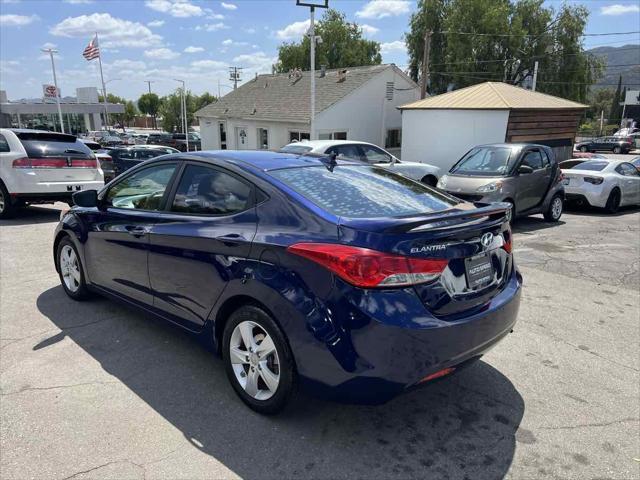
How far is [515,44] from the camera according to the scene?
3509cm

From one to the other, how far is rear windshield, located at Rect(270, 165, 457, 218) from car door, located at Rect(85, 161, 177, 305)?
3.82ft

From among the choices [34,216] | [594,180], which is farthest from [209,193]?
[594,180]

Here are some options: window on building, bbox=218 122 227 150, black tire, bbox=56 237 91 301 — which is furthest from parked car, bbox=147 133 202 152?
black tire, bbox=56 237 91 301

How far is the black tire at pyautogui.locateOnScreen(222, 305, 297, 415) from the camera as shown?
8.84 feet

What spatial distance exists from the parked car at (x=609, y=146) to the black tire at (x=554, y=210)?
37.2m

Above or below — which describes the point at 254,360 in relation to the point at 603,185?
above

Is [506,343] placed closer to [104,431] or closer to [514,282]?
[514,282]

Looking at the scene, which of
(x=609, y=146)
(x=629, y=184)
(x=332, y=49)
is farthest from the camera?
(x=332, y=49)

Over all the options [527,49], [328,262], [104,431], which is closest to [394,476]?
[328,262]

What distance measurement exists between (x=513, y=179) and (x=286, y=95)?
2325 centimetres

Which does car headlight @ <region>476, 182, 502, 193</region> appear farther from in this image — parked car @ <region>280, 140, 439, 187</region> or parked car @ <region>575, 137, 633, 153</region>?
parked car @ <region>575, 137, 633, 153</region>

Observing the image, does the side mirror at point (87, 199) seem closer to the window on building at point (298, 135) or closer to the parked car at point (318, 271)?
the parked car at point (318, 271)

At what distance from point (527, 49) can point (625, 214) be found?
28858mm

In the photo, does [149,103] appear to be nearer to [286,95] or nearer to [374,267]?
[286,95]
